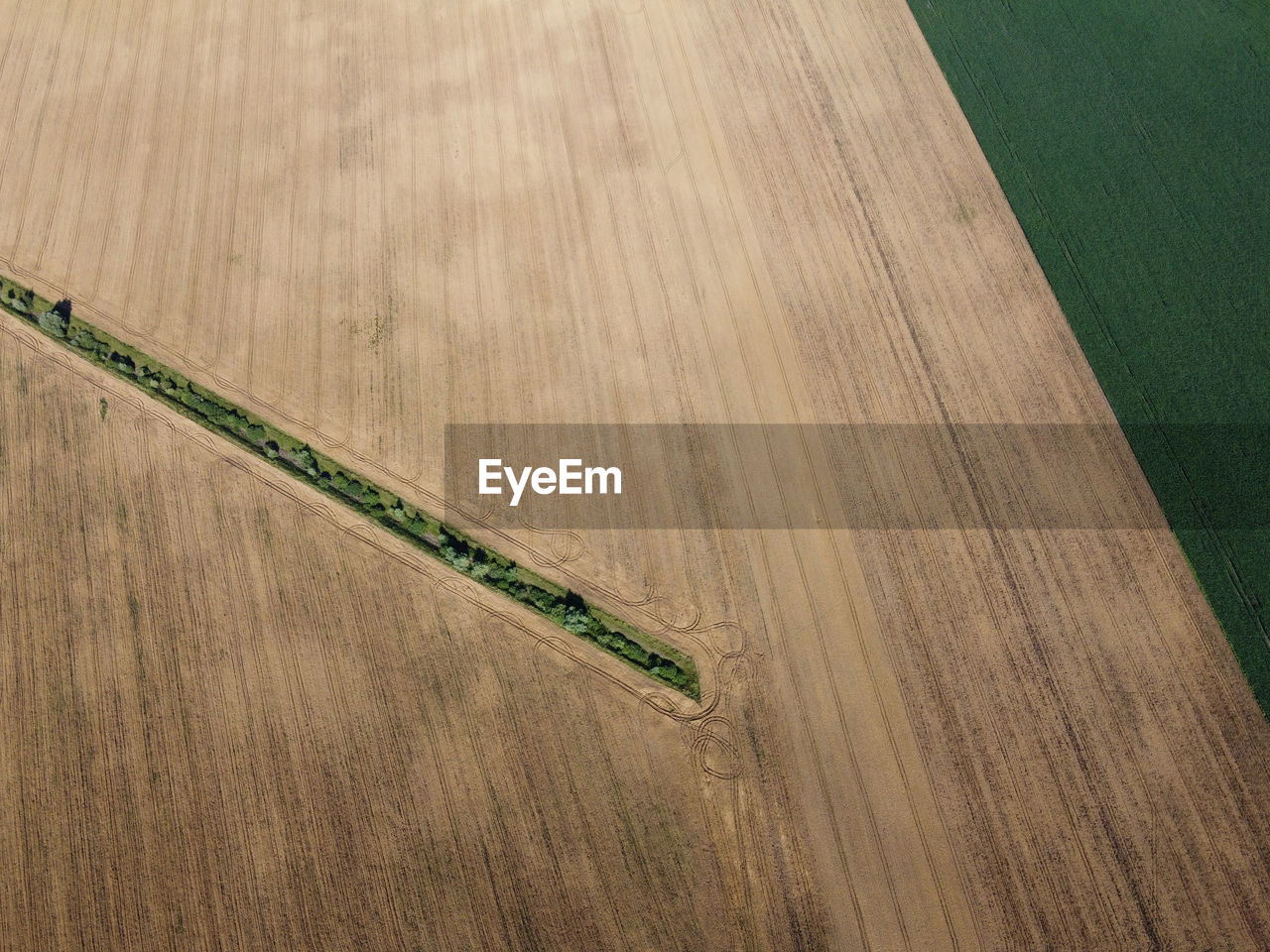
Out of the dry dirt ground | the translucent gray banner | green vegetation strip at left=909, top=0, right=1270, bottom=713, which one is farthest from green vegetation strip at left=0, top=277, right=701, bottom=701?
green vegetation strip at left=909, top=0, right=1270, bottom=713

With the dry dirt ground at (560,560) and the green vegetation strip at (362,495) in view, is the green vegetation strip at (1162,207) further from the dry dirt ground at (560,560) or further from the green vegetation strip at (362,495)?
the green vegetation strip at (362,495)

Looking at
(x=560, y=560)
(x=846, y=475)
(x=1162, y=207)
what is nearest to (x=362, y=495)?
(x=560, y=560)

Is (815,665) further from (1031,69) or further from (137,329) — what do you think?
(137,329)

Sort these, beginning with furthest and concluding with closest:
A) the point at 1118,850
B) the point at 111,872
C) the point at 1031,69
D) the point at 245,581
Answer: the point at 1031,69 → the point at 245,581 → the point at 111,872 → the point at 1118,850

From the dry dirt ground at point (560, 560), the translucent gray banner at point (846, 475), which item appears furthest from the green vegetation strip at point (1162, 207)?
the dry dirt ground at point (560, 560)

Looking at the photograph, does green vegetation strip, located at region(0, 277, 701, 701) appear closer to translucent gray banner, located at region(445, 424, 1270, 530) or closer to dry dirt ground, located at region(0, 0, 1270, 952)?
dry dirt ground, located at region(0, 0, 1270, 952)

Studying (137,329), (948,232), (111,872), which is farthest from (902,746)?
(137,329)

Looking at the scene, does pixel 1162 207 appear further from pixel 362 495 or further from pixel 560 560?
pixel 362 495
